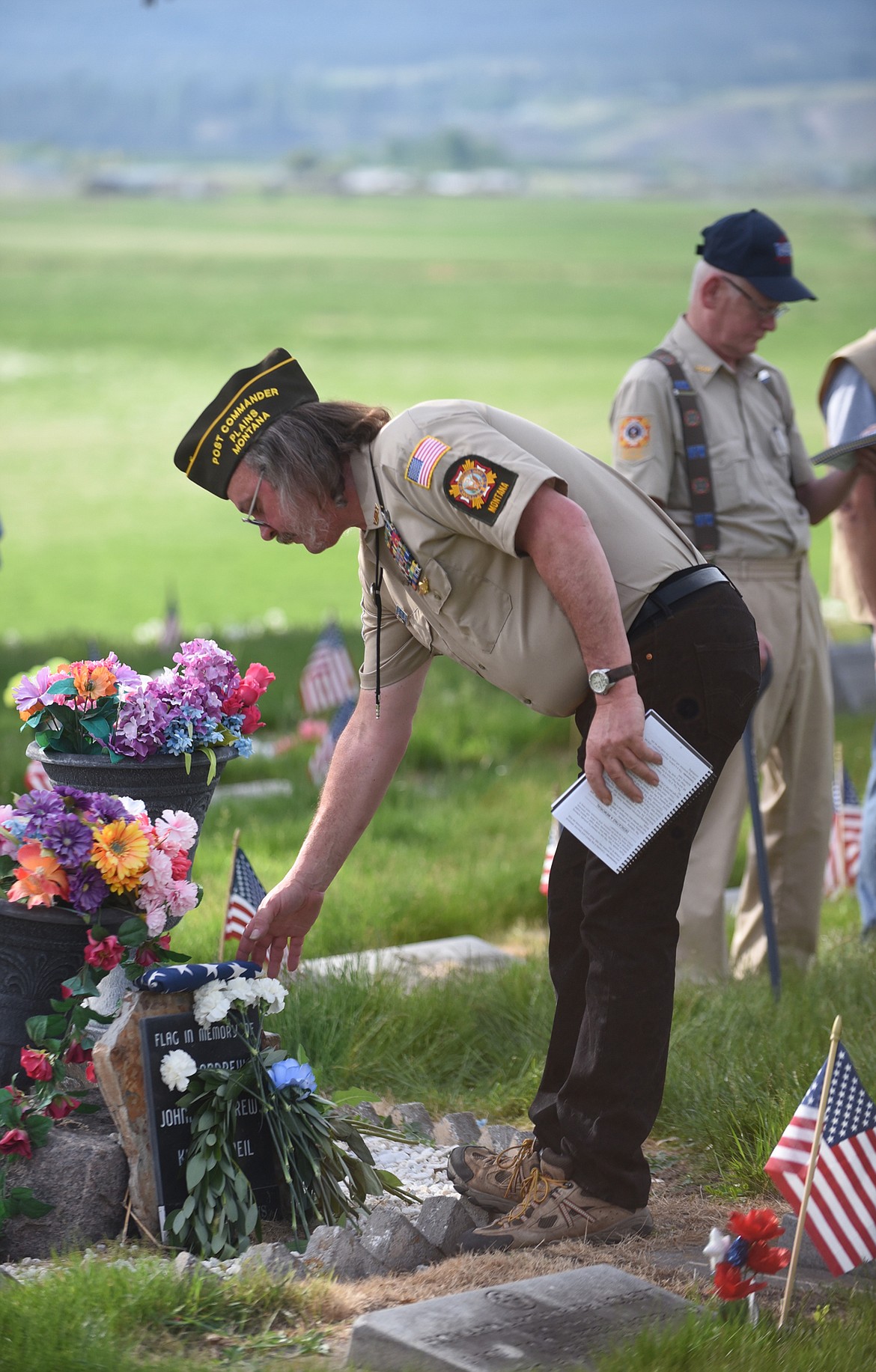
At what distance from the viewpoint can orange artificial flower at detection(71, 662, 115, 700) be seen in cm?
337

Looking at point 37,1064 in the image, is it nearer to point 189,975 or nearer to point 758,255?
point 189,975

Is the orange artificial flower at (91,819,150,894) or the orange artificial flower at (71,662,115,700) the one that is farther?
the orange artificial flower at (71,662,115,700)

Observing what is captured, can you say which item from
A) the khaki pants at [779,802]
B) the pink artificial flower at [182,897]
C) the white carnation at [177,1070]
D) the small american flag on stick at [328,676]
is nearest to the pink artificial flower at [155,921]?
the pink artificial flower at [182,897]

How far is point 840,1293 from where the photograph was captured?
289cm

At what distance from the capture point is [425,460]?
2.80 metres

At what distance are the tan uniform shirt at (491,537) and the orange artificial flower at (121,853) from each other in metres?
0.74

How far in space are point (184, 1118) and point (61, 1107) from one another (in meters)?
0.27

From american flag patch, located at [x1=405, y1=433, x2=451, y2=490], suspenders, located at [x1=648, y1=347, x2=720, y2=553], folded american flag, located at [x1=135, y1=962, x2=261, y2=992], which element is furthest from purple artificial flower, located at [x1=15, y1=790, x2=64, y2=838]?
suspenders, located at [x1=648, y1=347, x2=720, y2=553]

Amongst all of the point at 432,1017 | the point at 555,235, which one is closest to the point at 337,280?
the point at 555,235

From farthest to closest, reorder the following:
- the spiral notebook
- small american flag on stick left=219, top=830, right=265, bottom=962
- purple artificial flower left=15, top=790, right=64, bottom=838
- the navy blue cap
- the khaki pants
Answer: the khaki pants
the navy blue cap
small american flag on stick left=219, top=830, right=265, bottom=962
purple artificial flower left=15, top=790, right=64, bottom=838
the spiral notebook

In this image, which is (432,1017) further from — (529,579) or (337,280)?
(337,280)

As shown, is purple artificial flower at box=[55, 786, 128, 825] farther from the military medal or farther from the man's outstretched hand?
the military medal

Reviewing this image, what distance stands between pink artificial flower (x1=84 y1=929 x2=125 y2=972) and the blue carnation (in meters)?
0.40

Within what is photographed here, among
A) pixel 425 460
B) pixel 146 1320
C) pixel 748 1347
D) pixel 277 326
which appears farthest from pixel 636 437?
pixel 277 326
